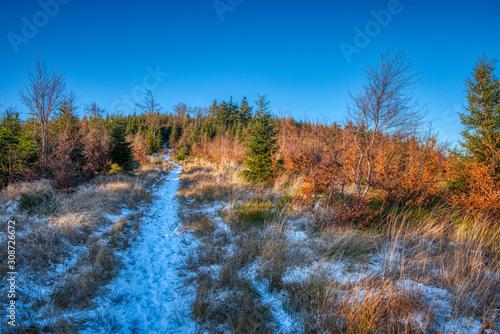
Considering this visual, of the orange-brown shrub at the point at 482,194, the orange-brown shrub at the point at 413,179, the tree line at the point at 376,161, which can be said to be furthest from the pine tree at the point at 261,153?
the orange-brown shrub at the point at 482,194

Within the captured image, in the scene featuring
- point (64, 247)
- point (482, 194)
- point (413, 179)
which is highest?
point (413, 179)

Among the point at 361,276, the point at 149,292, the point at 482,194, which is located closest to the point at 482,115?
the point at 482,194

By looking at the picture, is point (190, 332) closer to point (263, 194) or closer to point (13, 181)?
point (263, 194)

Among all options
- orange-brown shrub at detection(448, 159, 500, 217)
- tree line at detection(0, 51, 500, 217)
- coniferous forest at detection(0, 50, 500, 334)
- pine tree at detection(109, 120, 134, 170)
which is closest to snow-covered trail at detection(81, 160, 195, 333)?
coniferous forest at detection(0, 50, 500, 334)

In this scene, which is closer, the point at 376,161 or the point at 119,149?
the point at 376,161

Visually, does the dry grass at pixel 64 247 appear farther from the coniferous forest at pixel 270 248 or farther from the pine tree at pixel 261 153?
the pine tree at pixel 261 153

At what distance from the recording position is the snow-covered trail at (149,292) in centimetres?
246

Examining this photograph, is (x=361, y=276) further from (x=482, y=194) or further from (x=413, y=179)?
(x=482, y=194)

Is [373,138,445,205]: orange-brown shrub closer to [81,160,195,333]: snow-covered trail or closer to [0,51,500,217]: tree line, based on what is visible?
[0,51,500,217]: tree line

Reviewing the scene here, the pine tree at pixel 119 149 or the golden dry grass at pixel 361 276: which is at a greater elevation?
the pine tree at pixel 119 149

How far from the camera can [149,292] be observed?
3072mm

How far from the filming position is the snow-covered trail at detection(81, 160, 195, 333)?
246cm

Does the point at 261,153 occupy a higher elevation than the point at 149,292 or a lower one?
higher

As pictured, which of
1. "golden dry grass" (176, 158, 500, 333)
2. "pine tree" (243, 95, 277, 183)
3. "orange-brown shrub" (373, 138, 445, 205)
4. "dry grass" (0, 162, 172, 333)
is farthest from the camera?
"pine tree" (243, 95, 277, 183)
